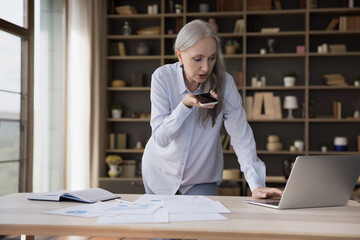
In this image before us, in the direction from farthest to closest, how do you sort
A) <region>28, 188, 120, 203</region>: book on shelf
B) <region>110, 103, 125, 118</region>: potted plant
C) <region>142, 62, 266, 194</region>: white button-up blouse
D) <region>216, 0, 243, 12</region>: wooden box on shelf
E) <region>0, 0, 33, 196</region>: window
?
<region>110, 103, 125, 118</region>: potted plant
<region>216, 0, 243, 12</region>: wooden box on shelf
<region>0, 0, 33, 196</region>: window
<region>142, 62, 266, 194</region>: white button-up blouse
<region>28, 188, 120, 203</region>: book on shelf

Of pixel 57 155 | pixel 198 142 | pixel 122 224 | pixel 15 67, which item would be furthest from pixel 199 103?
pixel 57 155

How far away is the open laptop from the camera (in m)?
1.43

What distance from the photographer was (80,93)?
5.23 m

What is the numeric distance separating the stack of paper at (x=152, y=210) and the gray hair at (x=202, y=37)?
496 mm

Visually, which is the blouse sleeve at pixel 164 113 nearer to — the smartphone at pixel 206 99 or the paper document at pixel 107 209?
the smartphone at pixel 206 99

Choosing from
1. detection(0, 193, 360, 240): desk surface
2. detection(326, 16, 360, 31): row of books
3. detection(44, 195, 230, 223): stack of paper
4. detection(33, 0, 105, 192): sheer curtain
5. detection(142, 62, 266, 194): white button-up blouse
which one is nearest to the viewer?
detection(0, 193, 360, 240): desk surface

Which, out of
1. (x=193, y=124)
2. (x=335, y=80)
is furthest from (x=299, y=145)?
(x=193, y=124)

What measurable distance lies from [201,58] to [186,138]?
0.39 meters

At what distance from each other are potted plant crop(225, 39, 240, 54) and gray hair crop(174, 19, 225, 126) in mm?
3709

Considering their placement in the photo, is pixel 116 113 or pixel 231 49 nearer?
pixel 231 49

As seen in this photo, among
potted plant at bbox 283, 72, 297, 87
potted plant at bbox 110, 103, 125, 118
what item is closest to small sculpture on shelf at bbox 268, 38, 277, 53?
potted plant at bbox 283, 72, 297, 87

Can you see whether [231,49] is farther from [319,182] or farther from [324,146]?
[319,182]

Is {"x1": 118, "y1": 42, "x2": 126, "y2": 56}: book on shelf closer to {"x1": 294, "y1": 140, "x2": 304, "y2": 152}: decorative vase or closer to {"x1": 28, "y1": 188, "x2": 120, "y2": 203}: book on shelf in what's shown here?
{"x1": 294, "y1": 140, "x2": 304, "y2": 152}: decorative vase

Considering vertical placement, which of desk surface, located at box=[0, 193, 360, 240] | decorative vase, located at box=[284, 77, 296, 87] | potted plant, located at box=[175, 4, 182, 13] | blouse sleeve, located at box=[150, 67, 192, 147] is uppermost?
potted plant, located at box=[175, 4, 182, 13]
